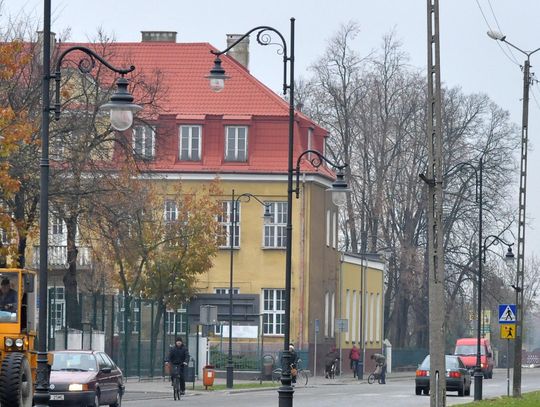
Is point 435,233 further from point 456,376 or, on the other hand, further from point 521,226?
point 456,376

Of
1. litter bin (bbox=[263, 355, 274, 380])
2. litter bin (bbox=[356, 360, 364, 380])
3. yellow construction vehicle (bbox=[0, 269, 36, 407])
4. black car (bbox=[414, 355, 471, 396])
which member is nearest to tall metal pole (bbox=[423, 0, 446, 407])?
yellow construction vehicle (bbox=[0, 269, 36, 407])

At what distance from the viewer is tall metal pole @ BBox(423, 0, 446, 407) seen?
1126 inches

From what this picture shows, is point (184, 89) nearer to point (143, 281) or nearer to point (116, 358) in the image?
point (143, 281)

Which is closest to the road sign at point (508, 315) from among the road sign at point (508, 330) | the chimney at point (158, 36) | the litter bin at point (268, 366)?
the road sign at point (508, 330)

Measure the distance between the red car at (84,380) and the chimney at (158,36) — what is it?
142 feet

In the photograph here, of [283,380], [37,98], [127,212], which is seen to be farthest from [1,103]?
[283,380]

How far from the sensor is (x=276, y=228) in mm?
70562

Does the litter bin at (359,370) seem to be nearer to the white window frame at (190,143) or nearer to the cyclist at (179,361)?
the white window frame at (190,143)

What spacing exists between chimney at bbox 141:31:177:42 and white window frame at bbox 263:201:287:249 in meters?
11.4

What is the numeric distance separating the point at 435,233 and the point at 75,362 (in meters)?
9.00

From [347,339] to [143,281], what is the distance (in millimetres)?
21304

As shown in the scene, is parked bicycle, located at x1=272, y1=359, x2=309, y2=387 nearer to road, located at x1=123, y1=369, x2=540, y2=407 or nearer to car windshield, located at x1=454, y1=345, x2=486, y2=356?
road, located at x1=123, y1=369, x2=540, y2=407

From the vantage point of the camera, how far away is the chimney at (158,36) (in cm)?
7675

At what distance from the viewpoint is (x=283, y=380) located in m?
27.5
